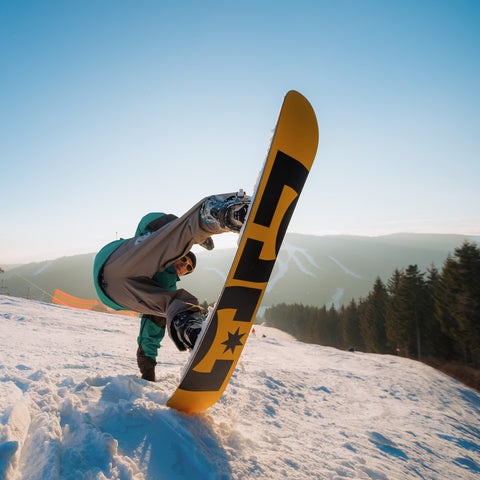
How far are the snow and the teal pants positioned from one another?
1.22 feet

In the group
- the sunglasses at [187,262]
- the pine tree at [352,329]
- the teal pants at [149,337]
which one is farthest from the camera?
the pine tree at [352,329]

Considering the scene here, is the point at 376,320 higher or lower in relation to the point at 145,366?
lower

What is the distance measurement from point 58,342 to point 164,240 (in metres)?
3.26

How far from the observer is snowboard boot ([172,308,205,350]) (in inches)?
72.1

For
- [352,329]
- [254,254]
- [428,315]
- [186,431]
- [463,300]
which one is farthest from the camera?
[352,329]

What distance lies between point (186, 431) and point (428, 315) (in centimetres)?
3535

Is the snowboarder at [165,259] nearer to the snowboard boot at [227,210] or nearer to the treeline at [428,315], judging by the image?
the snowboard boot at [227,210]

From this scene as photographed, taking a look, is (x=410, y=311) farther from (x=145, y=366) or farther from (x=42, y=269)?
(x=42, y=269)

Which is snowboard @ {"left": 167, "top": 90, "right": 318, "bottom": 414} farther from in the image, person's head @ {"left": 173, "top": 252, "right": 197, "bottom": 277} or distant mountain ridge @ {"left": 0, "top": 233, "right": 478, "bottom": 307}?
distant mountain ridge @ {"left": 0, "top": 233, "right": 478, "bottom": 307}

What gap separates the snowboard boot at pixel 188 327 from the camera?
1831 millimetres

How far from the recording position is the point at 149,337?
2.87 meters

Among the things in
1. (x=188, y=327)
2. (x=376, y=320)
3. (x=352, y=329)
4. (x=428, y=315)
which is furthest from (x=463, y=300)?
(x=188, y=327)

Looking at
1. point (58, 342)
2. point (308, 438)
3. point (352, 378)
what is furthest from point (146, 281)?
point (352, 378)

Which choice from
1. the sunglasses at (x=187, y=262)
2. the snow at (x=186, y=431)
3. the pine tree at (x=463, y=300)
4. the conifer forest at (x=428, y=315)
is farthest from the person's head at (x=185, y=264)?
the pine tree at (x=463, y=300)
